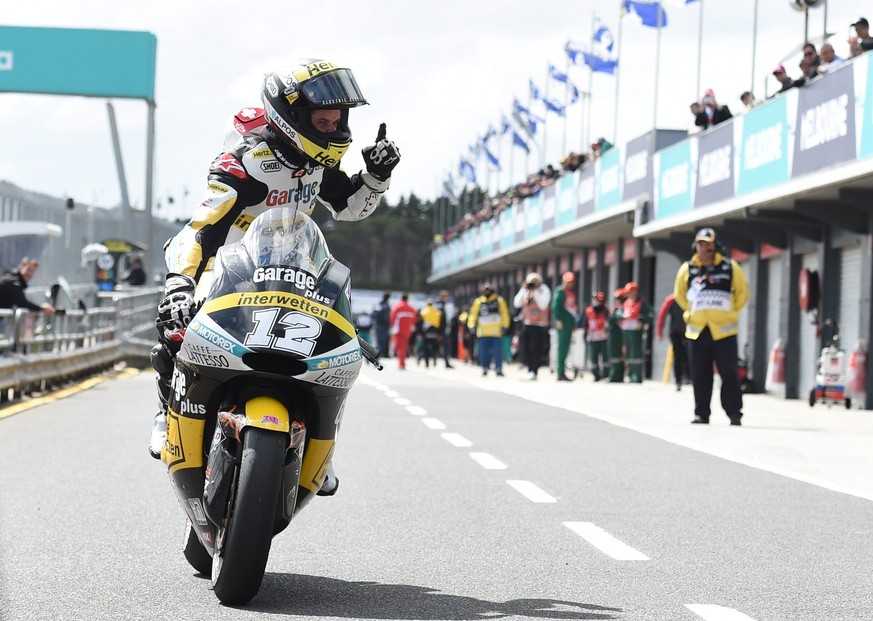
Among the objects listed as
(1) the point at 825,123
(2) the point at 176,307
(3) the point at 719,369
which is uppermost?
(1) the point at 825,123

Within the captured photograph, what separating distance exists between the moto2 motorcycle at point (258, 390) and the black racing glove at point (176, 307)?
0.06 metres

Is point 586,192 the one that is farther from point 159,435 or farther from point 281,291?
point 281,291

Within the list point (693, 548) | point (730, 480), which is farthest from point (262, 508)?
point (730, 480)

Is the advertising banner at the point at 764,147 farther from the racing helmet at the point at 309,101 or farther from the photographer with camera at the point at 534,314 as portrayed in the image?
the racing helmet at the point at 309,101

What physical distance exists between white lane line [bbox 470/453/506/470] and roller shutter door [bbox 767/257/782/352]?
15.3 m

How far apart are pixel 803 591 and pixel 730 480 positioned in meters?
4.40

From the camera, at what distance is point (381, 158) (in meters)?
6.55

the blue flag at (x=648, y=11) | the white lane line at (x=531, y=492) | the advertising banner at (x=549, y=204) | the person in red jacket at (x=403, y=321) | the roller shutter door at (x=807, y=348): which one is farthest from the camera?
the advertising banner at (x=549, y=204)

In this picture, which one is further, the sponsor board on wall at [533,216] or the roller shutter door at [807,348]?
the sponsor board on wall at [533,216]

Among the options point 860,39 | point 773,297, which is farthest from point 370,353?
point 773,297

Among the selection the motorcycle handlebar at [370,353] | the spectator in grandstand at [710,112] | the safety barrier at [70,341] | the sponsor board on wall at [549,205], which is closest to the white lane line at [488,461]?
the motorcycle handlebar at [370,353]

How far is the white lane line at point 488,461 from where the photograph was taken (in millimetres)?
10913

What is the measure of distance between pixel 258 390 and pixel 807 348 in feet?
65.8

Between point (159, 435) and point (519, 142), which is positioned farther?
point (519, 142)
